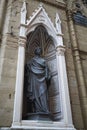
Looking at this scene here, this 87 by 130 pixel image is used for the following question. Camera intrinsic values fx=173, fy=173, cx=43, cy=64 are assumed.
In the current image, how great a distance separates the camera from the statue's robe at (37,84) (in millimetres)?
4082

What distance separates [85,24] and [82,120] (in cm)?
403

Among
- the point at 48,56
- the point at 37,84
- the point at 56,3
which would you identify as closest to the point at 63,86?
the point at 37,84

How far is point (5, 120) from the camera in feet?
11.6

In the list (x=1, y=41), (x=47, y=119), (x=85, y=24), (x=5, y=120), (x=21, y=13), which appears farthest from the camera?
(x=85, y=24)

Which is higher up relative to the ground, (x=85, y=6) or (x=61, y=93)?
(x=85, y=6)

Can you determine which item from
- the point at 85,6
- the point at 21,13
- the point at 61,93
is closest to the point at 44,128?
the point at 61,93

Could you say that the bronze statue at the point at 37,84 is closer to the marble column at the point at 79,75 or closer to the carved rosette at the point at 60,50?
the carved rosette at the point at 60,50

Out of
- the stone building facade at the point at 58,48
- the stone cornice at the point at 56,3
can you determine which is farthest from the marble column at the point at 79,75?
the stone cornice at the point at 56,3

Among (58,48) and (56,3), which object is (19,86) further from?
(56,3)

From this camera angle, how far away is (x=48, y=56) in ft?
17.9

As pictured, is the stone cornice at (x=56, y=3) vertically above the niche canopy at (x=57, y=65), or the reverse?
the stone cornice at (x=56, y=3)

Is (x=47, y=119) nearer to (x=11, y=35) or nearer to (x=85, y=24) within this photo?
(x=11, y=35)

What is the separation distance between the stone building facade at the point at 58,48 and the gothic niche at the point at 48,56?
28cm

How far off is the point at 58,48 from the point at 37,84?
1.39 metres
